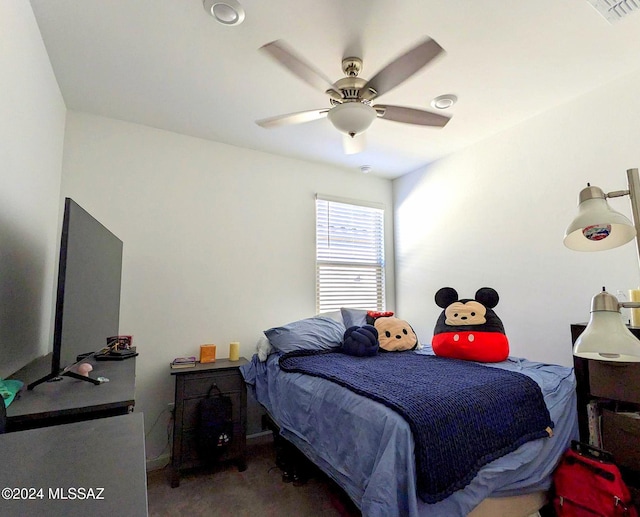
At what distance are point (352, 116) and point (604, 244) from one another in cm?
127

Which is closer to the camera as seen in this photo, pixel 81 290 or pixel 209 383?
pixel 81 290

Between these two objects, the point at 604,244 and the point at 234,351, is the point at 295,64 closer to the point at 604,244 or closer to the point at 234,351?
the point at 604,244

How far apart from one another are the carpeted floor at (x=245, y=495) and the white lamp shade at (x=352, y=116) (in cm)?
207

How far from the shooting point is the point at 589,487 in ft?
5.37

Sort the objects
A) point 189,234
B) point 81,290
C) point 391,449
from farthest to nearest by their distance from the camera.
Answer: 1. point 189,234
2. point 81,290
3. point 391,449

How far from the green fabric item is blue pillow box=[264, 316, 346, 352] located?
1625mm

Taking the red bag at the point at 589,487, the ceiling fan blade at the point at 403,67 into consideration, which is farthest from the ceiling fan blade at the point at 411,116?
the red bag at the point at 589,487

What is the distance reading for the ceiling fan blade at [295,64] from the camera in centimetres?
151

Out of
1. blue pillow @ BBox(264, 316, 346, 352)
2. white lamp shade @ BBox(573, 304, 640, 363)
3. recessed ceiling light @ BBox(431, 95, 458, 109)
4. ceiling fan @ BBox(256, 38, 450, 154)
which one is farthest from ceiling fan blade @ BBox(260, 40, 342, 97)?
blue pillow @ BBox(264, 316, 346, 352)

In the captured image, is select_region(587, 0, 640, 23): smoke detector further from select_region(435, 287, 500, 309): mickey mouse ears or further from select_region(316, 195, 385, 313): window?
select_region(316, 195, 385, 313): window

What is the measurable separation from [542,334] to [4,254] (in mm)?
3348

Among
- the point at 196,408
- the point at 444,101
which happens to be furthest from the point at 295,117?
the point at 196,408

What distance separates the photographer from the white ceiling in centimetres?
168

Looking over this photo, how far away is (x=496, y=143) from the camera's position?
3004 mm
